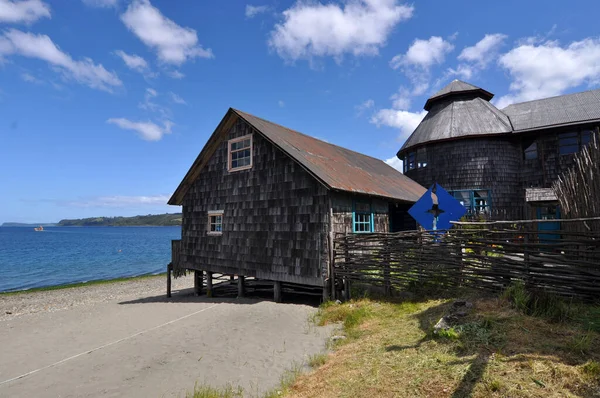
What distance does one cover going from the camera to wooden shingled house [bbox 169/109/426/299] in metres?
11.5

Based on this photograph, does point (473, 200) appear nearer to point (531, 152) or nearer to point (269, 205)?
point (531, 152)

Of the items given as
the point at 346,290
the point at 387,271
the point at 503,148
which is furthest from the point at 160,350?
the point at 503,148

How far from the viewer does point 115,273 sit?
37781mm

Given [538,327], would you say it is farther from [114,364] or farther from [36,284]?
[36,284]

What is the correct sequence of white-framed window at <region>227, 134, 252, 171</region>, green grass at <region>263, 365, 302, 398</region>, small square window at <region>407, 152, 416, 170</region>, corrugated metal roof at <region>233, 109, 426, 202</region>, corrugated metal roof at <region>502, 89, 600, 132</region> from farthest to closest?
small square window at <region>407, 152, 416, 170</region> < corrugated metal roof at <region>502, 89, 600, 132</region> < white-framed window at <region>227, 134, 252, 171</region> < corrugated metal roof at <region>233, 109, 426, 202</region> < green grass at <region>263, 365, 302, 398</region>

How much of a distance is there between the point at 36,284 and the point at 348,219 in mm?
33041

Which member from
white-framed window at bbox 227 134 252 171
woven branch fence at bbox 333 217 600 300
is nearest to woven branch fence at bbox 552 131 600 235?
woven branch fence at bbox 333 217 600 300

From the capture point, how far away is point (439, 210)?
976cm

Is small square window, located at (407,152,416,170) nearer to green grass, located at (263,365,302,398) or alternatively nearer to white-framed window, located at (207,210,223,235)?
white-framed window, located at (207,210,223,235)

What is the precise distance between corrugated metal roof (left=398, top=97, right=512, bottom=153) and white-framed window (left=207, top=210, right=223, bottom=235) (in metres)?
Result: 16.0

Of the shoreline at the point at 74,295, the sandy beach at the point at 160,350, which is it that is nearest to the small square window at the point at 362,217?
the sandy beach at the point at 160,350

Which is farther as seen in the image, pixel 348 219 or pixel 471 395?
pixel 348 219

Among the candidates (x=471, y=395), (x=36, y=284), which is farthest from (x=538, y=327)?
(x=36, y=284)

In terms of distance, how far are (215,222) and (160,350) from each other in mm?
7443
